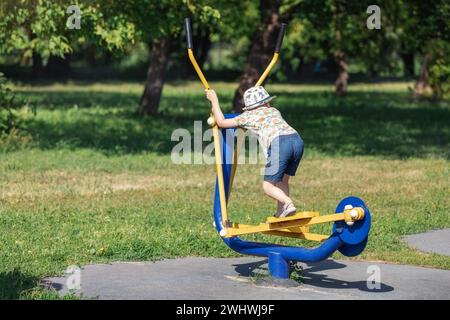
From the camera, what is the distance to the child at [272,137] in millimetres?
8180

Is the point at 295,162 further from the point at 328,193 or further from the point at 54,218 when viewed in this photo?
the point at 328,193

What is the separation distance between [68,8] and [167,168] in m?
3.12

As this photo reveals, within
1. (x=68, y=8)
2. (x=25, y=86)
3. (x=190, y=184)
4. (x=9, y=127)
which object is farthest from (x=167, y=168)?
(x=25, y=86)

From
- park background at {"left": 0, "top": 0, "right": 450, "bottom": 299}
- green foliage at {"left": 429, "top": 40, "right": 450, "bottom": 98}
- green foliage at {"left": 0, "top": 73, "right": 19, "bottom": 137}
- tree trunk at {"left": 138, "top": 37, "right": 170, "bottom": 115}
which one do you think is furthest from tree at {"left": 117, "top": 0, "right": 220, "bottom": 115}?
tree trunk at {"left": 138, "top": 37, "right": 170, "bottom": 115}

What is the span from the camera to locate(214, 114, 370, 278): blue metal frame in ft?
25.0

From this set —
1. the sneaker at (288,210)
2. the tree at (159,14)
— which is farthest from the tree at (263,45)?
the sneaker at (288,210)

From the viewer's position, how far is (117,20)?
56.2ft

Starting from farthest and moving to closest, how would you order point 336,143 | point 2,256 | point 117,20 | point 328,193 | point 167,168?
1. point 336,143
2. point 117,20
3. point 167,168
4. point 328,193
5. point 2,256

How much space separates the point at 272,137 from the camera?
8.20 metres

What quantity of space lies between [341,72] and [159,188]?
2552cm

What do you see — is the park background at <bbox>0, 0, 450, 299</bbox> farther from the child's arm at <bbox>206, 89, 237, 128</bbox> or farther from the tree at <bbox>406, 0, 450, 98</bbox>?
the child's arm at <bbox>206, 89, 237, 128</bbox>

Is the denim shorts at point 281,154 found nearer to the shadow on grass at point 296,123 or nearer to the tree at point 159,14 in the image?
the tree at point 159,14

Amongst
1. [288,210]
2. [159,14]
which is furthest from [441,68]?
[288,210]

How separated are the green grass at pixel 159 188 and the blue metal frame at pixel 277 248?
1.04m
